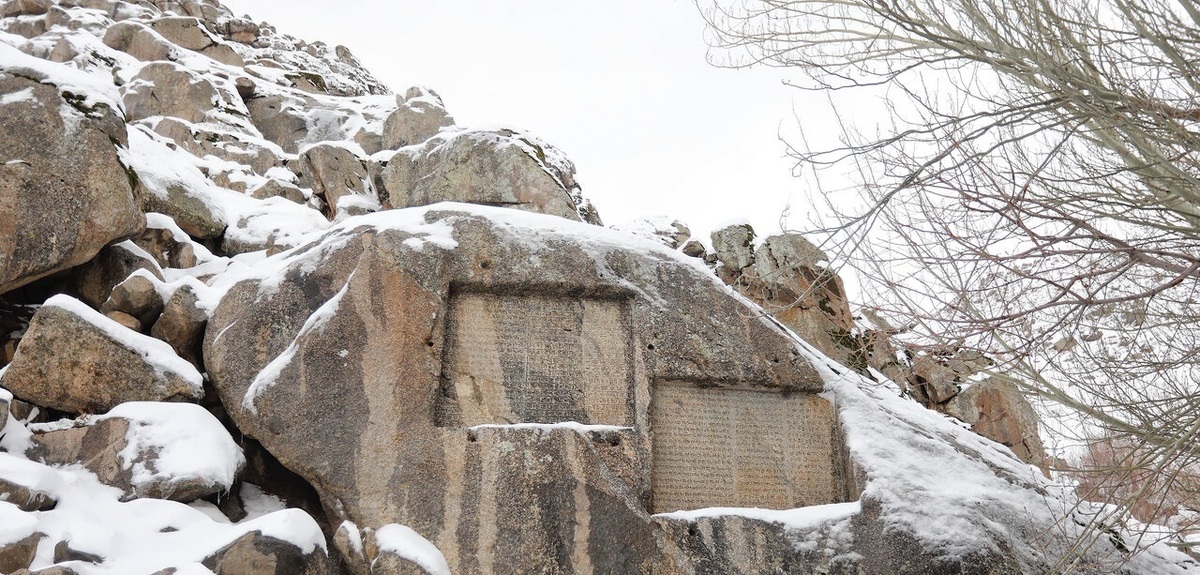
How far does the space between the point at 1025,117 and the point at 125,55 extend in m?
19.9

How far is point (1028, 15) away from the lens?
15.0 ft

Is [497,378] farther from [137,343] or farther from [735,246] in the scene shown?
[735,246]

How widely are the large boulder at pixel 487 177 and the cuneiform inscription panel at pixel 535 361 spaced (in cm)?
503

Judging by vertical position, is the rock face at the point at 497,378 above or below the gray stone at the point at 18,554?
above

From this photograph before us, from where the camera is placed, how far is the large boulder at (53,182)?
286 inches

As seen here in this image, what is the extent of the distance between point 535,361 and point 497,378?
34 centimetres

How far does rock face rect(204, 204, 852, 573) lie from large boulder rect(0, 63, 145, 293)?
1.43 meters

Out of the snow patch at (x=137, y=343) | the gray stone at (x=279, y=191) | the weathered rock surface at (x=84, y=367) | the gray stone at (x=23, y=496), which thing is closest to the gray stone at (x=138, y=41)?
the gray stone at (x=279, y=191)

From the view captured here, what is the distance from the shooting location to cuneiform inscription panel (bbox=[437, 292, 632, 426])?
6.87 metres

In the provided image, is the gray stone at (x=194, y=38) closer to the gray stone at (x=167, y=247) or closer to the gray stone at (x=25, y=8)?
the gray stone at (x=25, y=8)

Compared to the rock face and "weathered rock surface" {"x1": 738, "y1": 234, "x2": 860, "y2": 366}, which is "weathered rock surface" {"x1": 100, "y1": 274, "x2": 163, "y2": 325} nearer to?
the rock face

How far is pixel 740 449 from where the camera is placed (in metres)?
7.11

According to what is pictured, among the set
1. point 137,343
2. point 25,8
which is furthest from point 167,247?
point 25,8

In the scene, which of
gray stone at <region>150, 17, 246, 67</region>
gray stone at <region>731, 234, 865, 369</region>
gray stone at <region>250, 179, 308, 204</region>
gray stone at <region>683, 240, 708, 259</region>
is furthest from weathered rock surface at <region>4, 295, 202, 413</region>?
gray stone at <region>150, 17, 246, 67</region>
